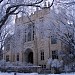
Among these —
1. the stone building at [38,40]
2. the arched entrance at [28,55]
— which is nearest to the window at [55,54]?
the stone building at [38,40]

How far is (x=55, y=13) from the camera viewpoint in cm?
3203

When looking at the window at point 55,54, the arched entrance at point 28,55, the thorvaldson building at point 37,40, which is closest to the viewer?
the thorvaldson building at point 37,40

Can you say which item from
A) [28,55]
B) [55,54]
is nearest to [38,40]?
[55,54]

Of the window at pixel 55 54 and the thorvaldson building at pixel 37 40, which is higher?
the thorvaldson building at pixel 37 40

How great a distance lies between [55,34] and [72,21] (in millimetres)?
3989

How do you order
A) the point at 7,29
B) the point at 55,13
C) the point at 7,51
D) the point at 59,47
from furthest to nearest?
the point at 7,51 → the point at 59,47 → the point at 7,29 → the point at 55,13

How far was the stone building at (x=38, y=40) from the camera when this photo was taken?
114ft

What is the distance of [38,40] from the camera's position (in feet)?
138

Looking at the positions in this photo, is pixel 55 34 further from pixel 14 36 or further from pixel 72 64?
pixel 14 36

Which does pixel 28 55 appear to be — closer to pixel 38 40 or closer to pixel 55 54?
pixel 38 40

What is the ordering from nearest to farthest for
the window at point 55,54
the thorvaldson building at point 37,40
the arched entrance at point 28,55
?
the thorvaldson building at point 37,40 → the window at point 55,54 → the arched entrance at point 28,55

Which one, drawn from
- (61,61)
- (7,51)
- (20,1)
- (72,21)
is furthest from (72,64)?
(7,51)

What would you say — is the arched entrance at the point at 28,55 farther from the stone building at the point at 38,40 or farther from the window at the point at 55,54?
the window at the point at 55,54

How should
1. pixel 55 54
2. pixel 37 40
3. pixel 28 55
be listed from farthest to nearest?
1. pixel 28 55
2. pixel 37 40
3. pixel 55 54
